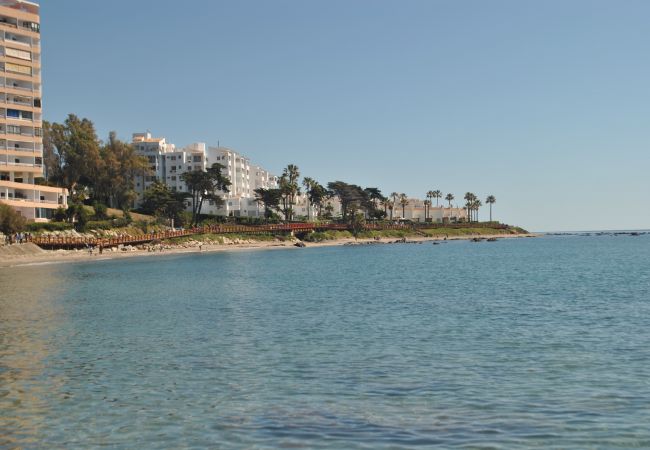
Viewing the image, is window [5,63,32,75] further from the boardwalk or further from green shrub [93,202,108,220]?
the boardwalk

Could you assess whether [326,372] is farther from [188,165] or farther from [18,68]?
[188,165]

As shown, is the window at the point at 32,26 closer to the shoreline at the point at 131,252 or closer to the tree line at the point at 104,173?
the tree line at the point at 104,173

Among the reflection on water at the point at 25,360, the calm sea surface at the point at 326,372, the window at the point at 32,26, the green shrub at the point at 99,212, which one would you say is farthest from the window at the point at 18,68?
the calm sea surface at the point at 326,372

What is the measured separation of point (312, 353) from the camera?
22297 millimetres

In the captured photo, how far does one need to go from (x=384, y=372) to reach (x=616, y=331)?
43.1 ft

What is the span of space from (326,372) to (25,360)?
10745 mm

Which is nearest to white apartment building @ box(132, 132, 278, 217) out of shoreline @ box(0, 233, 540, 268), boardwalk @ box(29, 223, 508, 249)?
boardwalk @ box(29, 223, 508, 249)

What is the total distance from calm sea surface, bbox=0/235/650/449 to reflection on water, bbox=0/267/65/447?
0.26 feet

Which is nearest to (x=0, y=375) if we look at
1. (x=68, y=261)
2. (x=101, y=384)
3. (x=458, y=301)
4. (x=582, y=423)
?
(x=101, y=384)

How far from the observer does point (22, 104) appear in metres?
110

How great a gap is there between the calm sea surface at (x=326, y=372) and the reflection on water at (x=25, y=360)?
3.1 inches

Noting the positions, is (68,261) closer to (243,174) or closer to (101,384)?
(101,384)

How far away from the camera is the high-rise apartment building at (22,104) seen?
106500 mm

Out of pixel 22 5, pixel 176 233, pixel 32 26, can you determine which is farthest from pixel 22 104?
pixel 176 233
